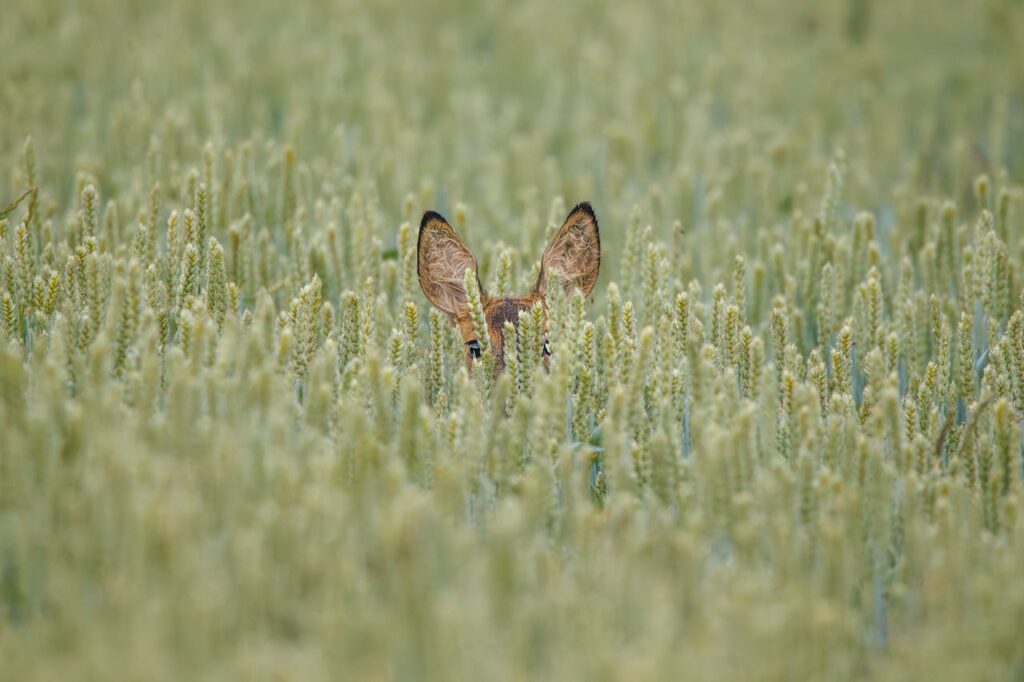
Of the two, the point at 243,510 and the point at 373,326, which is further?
the point at 373,326

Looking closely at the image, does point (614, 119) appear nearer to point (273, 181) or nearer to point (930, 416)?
point (273, 181)

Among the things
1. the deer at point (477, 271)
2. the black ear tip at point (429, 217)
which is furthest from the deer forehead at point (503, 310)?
the black ear tip at point (429, 217)

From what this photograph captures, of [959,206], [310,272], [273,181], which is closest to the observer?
[310,272]

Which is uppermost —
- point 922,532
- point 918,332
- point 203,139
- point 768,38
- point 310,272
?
point 768,38

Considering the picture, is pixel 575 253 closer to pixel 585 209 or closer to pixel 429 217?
pixel 585 209

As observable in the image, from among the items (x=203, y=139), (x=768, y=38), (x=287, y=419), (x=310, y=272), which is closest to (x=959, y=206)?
(x=768, y=38)

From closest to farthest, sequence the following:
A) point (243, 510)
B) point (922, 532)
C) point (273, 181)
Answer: point (243, 510) < point (922, 532) < point (273, 181)

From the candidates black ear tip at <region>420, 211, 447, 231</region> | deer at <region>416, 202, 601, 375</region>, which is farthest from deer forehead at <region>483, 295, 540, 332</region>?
black ear tip at <region>420, 211, 447, 231</region>

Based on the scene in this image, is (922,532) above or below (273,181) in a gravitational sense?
below
